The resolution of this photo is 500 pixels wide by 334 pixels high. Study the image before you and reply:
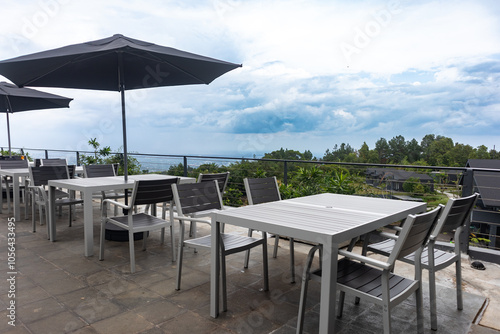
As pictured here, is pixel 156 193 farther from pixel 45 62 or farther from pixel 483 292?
pixel 483 292

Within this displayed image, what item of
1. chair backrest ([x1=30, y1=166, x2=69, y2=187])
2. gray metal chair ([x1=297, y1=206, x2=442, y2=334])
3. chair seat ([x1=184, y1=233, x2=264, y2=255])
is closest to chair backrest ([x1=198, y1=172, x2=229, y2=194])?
chair seat ([x1=184, y1=233, x2=264, y2=255])

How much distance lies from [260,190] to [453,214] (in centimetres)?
175

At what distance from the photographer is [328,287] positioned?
5.78 ft

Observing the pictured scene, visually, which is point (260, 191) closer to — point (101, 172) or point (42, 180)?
point (101, 172)

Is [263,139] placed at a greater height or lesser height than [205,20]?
lesser

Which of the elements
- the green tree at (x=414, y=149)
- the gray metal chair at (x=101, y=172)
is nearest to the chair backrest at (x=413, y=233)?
the gray metal chair at (x=101, y=172)

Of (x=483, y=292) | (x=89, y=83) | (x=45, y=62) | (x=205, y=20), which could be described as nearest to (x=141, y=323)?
(x=483, y=292)

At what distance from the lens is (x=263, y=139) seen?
5.13 metres

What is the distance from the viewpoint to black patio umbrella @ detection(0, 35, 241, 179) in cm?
371

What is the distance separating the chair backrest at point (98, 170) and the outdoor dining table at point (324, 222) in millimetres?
3470

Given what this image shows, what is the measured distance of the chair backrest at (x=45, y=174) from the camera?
183 inches

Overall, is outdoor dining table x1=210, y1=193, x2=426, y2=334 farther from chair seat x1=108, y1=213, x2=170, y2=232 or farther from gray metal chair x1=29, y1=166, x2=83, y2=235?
gray metal chair x1=29, y1=166, x2=83, y2=235

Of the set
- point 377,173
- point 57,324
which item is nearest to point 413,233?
point 57,324

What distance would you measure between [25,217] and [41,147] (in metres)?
6.11
